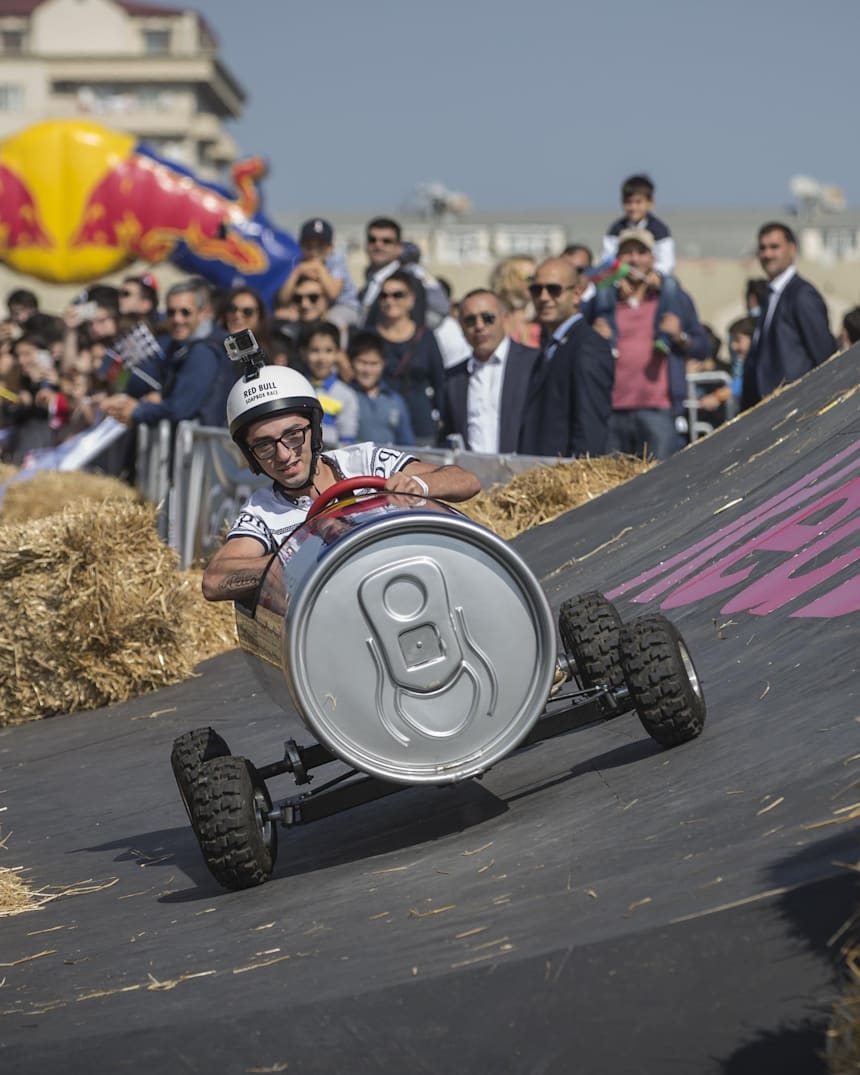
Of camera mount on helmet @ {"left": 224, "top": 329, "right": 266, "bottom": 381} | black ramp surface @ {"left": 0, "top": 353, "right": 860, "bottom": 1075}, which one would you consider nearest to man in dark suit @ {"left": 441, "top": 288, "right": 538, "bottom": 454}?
black ramp surface @ {"left": 0, "top": 353, "right": 860, "bottom": 1075}

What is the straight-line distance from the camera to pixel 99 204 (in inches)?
995

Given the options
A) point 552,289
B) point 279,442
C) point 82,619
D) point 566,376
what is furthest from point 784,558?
point 82,619

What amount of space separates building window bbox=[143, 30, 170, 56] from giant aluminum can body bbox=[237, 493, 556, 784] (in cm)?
12391

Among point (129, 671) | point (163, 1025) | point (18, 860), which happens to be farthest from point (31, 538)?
point (163, 1025)

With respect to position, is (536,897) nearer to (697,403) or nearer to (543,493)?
(543,493)

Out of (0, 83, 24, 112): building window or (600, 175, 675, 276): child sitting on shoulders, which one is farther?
(0, 83, 24, 112): building window

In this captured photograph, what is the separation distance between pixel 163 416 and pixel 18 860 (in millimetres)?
6984

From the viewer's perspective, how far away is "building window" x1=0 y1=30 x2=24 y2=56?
125 metres

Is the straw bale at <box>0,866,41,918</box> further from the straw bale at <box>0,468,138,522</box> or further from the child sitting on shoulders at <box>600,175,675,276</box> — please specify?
the child sitting on shoulders at <box>600,175,675,276</box>

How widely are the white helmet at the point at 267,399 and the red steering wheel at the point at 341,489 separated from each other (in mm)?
396

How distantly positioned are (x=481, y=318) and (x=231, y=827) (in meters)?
6.34

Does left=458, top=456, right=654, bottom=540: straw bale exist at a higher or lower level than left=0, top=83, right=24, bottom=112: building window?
lower

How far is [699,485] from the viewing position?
399 inches

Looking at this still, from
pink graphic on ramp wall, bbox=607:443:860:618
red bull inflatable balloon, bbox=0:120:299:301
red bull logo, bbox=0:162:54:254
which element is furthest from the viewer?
red bull logo, bbox=0:162:54:254
